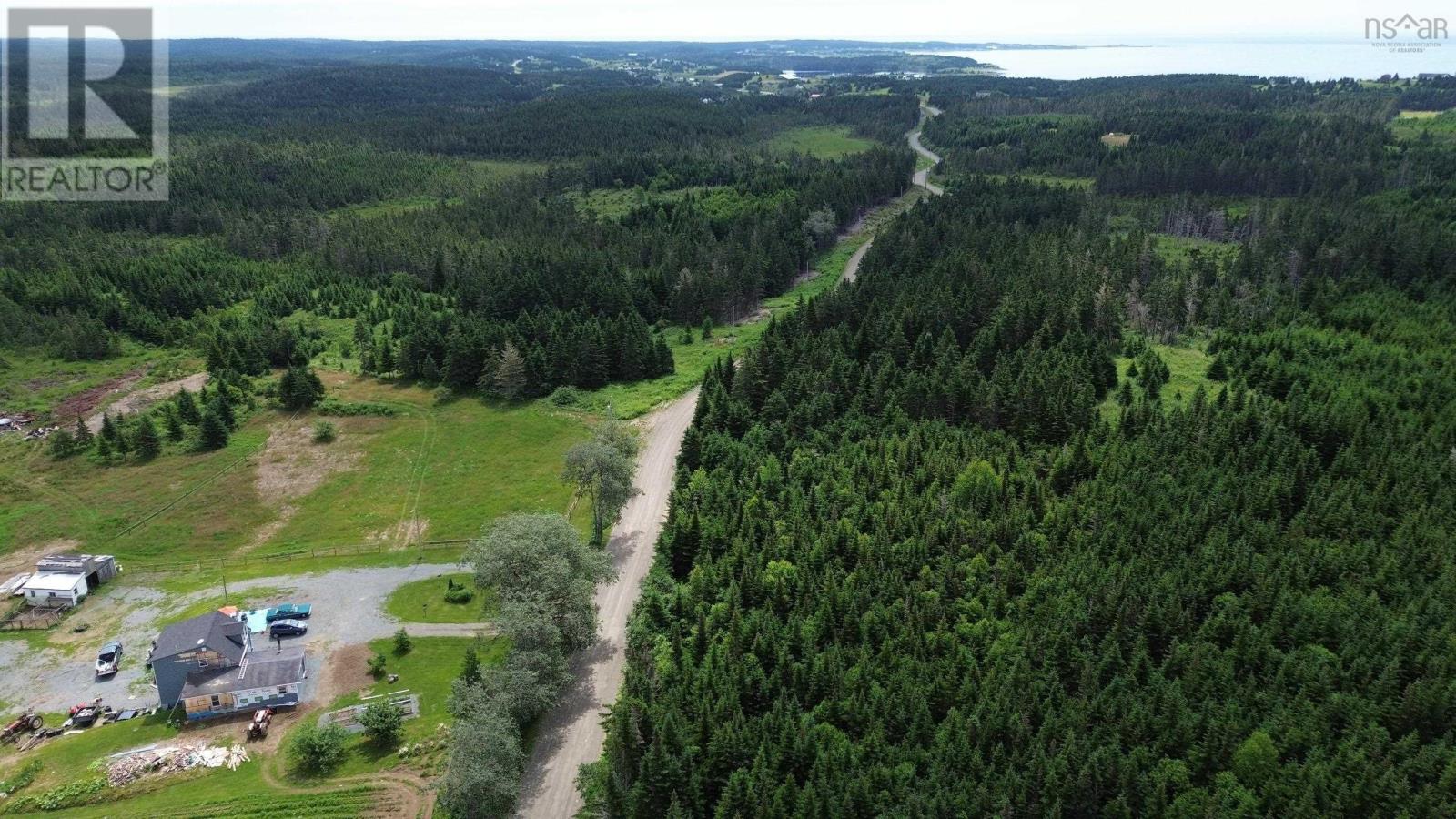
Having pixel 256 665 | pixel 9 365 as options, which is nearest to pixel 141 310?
pixel 9 365

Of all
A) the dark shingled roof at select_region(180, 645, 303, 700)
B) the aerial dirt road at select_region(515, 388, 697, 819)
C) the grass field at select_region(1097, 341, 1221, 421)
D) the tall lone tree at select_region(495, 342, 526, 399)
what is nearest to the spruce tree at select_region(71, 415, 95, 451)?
the tall lone tree at select_region(495, 342, 526, 399)

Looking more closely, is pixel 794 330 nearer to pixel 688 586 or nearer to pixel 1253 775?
pixel 688 586

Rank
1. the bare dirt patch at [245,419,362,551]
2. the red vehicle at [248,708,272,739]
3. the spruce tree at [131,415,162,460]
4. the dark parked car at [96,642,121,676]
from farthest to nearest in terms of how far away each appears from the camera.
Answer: the spruce tree at [131,415,162,460]
the bare dirt patch at [245,419,362,551]
the dark parked car at [96,642,121,676]
the red vehicle at [248,708,272,739]

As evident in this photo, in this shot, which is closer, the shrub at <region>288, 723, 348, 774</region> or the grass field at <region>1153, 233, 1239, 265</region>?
the shrub at <region>288, 723, 348, 774</region>

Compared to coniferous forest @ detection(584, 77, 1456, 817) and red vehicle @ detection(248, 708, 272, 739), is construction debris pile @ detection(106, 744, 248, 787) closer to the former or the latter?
red vehicle @ detection(248, 708, 272, 739)

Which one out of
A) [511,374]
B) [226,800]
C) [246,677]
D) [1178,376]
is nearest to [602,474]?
[246,677]
